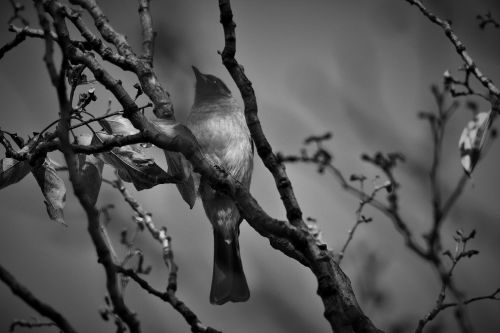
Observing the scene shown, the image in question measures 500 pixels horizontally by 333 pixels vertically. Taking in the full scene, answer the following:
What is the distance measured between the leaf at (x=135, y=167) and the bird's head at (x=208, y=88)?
287 centimetres

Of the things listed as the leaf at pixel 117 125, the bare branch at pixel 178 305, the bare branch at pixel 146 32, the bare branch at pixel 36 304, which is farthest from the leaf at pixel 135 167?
the bare branch at pixel 36 304

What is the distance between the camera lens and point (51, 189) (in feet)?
8.75

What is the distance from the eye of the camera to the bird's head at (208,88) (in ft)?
18.0

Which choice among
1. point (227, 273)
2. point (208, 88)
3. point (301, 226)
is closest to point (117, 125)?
point (301, 226)

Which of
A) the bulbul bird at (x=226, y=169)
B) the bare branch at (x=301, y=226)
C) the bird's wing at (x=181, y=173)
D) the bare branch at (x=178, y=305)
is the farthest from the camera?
the bulbul bird at (x=226, y=169)

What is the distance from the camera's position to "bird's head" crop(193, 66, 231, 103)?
5488 mm

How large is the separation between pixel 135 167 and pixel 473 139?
1.68 metres

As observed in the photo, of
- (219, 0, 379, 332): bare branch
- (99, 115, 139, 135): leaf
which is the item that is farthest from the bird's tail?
(99, 115, 139, 135): leaf

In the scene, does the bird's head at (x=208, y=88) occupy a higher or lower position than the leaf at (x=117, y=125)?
higher

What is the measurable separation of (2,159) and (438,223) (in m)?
1.98

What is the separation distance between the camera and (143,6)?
3.47 meters

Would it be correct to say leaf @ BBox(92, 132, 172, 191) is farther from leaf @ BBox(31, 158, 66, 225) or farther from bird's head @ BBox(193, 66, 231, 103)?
bird's head @ BBox(193, 66, 231, 103)

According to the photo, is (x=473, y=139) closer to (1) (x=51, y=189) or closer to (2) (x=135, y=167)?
(2) (x=135, y=167)

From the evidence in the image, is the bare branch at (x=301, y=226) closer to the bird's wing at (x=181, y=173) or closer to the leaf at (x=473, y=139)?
the bird's wing at (x=181, y=173)
